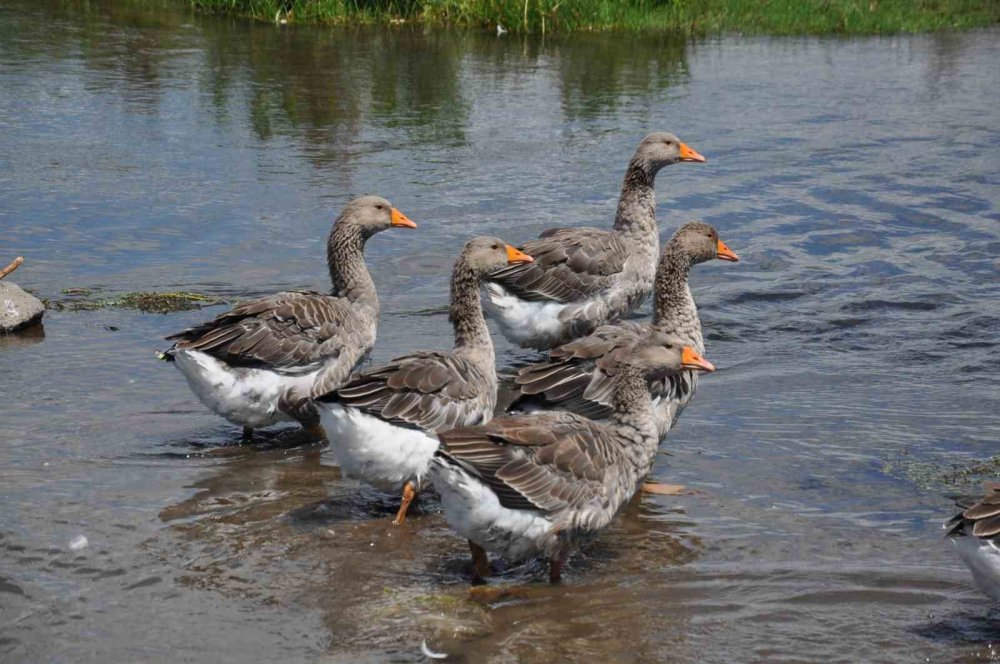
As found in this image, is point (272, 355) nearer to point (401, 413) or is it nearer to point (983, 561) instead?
point (401, 413)

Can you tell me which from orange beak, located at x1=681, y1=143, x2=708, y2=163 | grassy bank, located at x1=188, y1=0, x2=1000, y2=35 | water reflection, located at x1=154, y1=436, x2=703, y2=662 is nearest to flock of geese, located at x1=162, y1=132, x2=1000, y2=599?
water reflection, located at x1=154, y1=436, x2=703, y2=662

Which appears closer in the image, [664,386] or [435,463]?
[435,463]

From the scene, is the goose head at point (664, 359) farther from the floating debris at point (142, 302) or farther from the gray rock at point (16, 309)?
the gray rock at point (16, 309)

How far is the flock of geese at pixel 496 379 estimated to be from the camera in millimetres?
6285

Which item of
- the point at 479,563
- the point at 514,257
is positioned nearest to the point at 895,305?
the point at 514,257

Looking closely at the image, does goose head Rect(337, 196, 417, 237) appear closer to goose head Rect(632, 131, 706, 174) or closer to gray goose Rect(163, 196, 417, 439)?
gray goose Rect(163, 196, 417, 439)

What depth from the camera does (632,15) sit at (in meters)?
25.4

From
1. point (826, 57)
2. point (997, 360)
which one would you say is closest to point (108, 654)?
point (997, 360)

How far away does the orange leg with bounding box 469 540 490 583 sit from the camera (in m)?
6.43

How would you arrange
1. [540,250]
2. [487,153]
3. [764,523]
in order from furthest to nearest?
[487,153], [540,250], [764,523]

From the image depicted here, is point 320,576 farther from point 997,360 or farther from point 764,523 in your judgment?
point 997,360

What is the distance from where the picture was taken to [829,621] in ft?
20.0

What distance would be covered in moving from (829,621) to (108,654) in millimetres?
3411

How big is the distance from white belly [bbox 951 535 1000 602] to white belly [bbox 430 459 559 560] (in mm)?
1967
